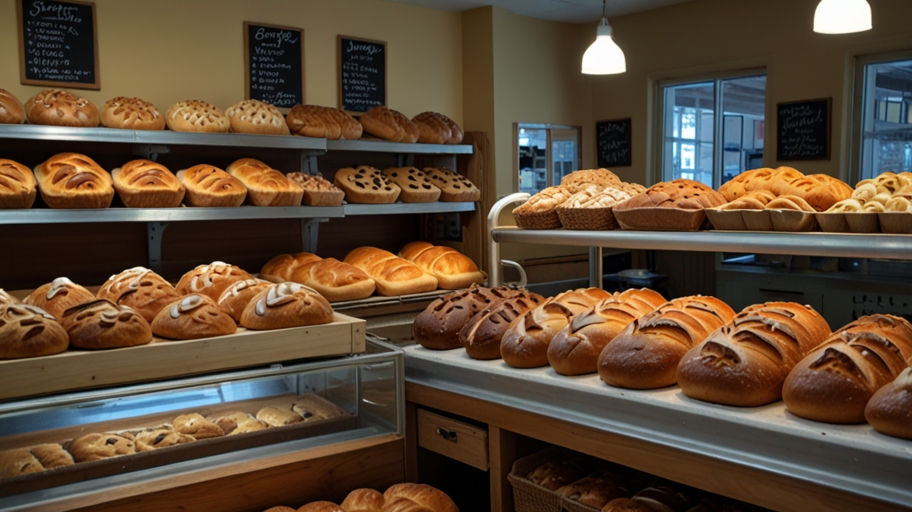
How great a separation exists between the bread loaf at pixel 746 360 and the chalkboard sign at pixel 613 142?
391cm

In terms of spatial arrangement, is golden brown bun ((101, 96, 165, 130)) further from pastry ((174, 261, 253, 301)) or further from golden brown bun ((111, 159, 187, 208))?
pastry ((174, 261, 253, 301))

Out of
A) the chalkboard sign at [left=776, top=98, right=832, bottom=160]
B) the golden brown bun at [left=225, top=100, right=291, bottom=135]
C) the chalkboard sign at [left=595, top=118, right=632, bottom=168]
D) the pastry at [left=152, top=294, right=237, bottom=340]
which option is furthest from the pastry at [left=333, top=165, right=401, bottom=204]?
the chalkboard sign at [left=776, top=98, right=832, bottom=160]

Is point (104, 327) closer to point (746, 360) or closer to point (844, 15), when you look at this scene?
point (746, 360)

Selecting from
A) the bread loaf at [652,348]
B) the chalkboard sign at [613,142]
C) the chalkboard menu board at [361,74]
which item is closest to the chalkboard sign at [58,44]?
the chalkboard menu board at [361,74]

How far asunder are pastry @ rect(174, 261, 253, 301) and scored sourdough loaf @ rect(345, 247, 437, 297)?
1062mm

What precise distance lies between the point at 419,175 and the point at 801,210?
253 centimetres

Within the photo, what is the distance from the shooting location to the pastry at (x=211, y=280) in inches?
100

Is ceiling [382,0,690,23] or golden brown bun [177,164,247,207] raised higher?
ceiling [382,0,690,23]

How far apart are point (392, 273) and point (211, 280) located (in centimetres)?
125

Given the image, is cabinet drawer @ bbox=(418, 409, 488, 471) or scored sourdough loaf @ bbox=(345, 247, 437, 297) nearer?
cabinet drawer @ bbox=(418, 409, 488, 471)

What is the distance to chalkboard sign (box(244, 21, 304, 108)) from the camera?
163 inches

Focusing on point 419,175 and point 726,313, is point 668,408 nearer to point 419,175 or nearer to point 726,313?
point 726,313

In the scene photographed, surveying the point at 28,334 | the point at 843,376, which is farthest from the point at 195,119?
the point at 843,376

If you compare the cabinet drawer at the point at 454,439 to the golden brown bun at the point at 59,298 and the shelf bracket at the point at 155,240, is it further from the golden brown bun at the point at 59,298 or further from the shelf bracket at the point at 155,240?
the shelf bracket at the point at 155,240
